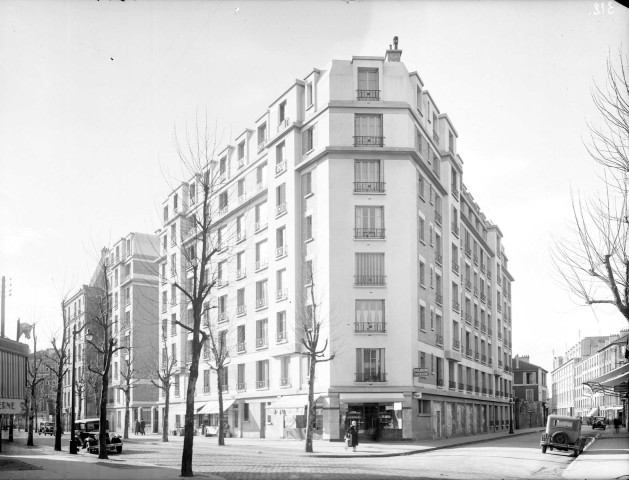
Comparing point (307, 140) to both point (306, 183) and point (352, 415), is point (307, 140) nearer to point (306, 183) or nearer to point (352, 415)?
point (306, 183)

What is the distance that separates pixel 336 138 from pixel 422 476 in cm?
2803

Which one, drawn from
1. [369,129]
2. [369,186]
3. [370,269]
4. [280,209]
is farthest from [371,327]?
[369,129]

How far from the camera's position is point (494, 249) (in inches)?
3076

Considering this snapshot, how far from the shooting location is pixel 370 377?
4281 centimetres

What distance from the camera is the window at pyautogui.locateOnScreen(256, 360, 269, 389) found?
5034cm

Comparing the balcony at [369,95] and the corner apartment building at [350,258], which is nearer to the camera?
the corner apartment building at [350,258]

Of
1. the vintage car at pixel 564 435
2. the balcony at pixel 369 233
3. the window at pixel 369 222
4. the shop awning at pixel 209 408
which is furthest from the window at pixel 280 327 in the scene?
the vintage car at pixel 564 435

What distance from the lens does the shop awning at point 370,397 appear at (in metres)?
42.1

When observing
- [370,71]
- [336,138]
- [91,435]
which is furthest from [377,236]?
[91,435]

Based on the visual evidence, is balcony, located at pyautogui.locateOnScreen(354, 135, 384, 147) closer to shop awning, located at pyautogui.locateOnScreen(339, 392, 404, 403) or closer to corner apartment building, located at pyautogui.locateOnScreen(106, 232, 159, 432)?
shop awning, located at pyautogui.locateOnScreen(339, 392, 404, 403)

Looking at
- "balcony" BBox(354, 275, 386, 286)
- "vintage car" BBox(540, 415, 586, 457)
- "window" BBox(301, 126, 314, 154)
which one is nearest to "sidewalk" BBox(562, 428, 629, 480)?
"vintage car" BBox(540, 415, 586, 457)

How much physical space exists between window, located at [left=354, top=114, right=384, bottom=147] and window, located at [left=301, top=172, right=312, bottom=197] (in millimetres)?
4354

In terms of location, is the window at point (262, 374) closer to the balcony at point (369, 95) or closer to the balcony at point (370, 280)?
the balcony at point (370, 280)

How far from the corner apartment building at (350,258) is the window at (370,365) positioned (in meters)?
0.07
